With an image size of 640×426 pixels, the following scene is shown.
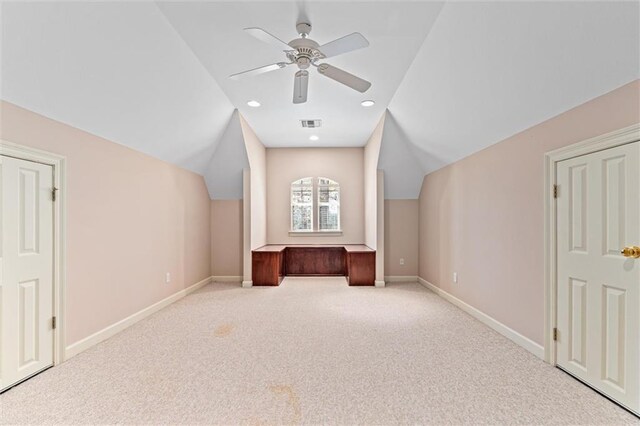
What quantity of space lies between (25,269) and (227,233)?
3.73 m

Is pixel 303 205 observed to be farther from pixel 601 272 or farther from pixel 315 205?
pixel 601 272

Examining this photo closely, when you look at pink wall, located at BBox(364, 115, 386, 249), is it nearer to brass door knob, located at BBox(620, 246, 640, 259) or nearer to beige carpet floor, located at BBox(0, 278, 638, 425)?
beige carpet floor, located at BBox(0, 278, 638, 425)

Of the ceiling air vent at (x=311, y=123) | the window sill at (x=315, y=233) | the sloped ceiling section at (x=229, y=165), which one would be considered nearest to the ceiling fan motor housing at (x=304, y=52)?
the ceiling air vent at (x=311, y=123)

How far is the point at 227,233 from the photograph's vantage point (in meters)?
6.09

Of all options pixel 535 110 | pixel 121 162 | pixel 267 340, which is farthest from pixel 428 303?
pixel 121 162

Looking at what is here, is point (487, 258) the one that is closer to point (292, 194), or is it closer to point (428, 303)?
point (428, 303)

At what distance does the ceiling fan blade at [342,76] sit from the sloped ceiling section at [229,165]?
249 centimetres

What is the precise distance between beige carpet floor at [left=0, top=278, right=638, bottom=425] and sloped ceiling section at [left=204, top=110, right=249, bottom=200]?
109 inches

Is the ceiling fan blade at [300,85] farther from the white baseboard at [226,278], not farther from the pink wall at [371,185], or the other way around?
the white baseboard at [226,278]

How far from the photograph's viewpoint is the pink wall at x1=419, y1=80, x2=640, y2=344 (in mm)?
2273

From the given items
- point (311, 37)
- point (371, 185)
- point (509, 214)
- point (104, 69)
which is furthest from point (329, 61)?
point (371, 185)

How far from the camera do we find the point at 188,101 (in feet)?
12.1

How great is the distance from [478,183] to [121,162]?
4.24 metres

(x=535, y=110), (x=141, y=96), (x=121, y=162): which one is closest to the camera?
(x=535, y=110)
